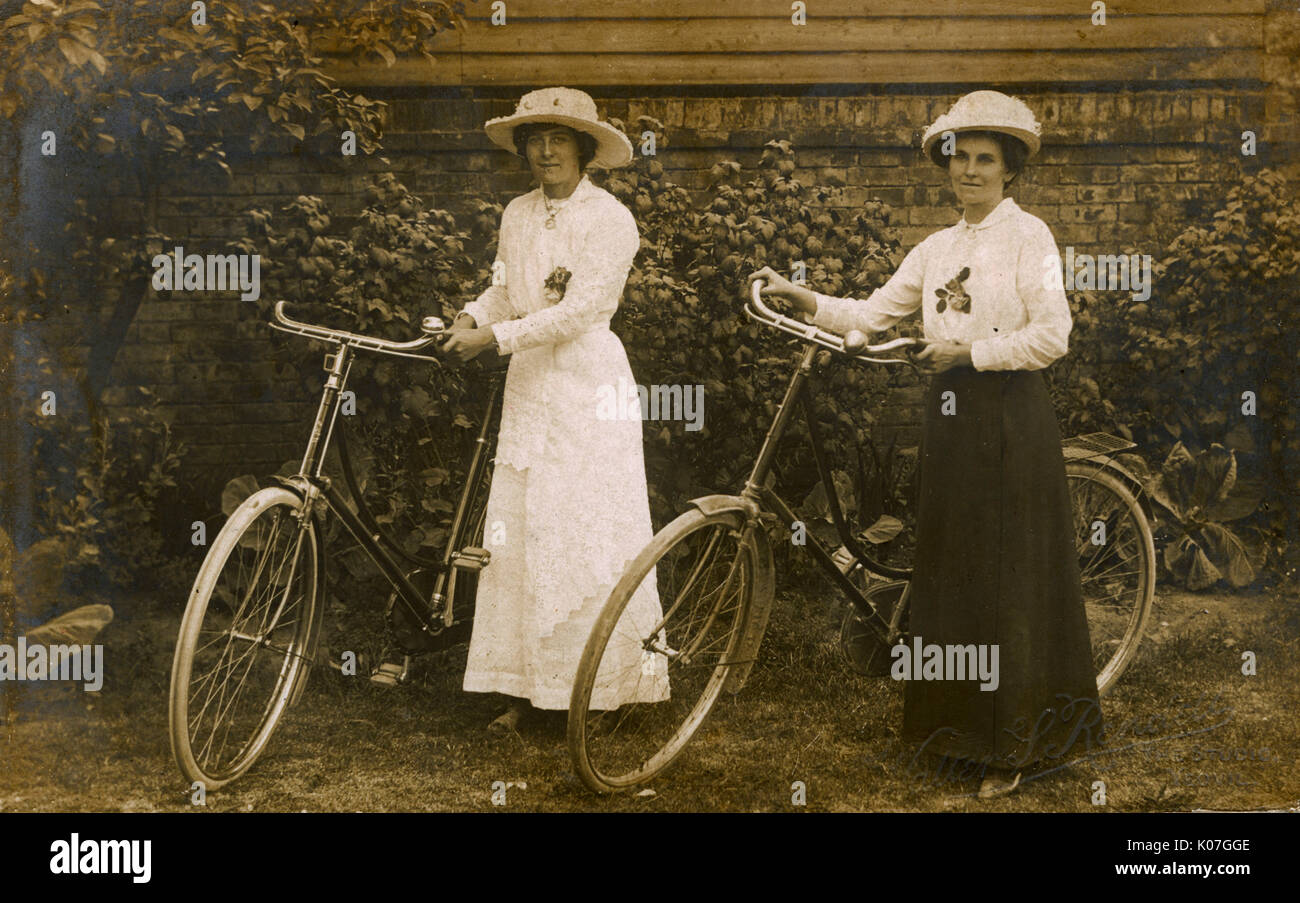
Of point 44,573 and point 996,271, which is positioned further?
point 44,573

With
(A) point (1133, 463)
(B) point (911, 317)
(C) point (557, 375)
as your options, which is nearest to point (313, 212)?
(C) point (557, 375)

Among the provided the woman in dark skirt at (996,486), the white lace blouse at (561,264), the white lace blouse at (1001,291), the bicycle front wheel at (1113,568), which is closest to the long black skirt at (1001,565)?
the woman in dark skirt at (996,486)

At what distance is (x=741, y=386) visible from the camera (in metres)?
4.93

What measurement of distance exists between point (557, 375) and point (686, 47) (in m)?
1.49

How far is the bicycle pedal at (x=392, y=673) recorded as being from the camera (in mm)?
4684

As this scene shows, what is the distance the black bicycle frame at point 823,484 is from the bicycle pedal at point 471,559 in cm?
103

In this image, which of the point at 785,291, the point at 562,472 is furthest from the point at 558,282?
the point at 785,291

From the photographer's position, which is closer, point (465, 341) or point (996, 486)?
point (996, 486)

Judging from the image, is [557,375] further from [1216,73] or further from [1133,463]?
[1216,73]

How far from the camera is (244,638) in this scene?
424 centimetres

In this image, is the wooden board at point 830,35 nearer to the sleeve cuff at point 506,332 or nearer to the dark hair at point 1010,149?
the dark hair at point 1010,149

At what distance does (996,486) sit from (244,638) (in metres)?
2.71

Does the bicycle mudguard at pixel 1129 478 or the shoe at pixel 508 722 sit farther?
the bicycle mudguard at pixel 1129 478

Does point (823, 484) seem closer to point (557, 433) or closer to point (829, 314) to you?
point (829, 314)
